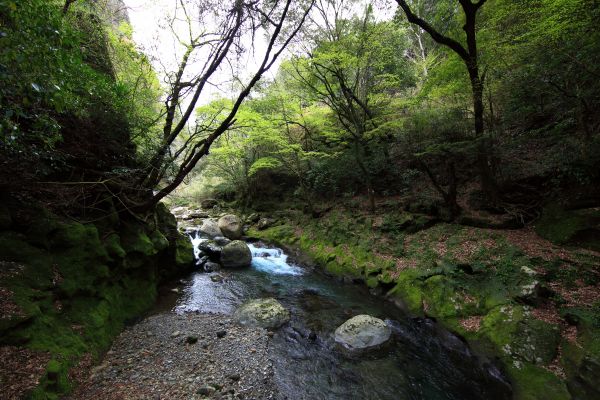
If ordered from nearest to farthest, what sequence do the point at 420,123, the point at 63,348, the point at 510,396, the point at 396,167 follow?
1. the point at 63,348
2. the point at 510,396
3. the point at 420,123
4. the point at 396,167

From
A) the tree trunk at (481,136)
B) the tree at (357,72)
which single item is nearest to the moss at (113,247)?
the tree at (357,72)

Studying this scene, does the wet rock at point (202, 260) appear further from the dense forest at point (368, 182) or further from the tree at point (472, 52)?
the tree at point (472, 52)

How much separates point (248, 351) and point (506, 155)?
11.0 m

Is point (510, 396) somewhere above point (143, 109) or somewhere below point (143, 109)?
below

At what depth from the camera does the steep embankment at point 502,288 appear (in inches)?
195

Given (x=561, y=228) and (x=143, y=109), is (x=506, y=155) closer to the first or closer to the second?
(x=561, y=228)

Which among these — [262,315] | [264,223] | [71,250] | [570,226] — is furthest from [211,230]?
[570,226]

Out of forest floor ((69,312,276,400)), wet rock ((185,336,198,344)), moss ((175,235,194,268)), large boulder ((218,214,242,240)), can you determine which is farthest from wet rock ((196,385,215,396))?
large boulder ((218,214,242,240))

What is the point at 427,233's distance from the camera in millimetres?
10594

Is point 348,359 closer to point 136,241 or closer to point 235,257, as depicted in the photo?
point 136,241

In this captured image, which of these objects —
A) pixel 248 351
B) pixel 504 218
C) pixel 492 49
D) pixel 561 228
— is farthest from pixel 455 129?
pixel 248 351

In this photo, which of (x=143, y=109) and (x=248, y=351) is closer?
(x=248, y=351)

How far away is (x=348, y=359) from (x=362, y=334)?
71 centimetres

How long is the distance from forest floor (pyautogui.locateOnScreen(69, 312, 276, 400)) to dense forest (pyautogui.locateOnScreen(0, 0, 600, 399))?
0.93ft
